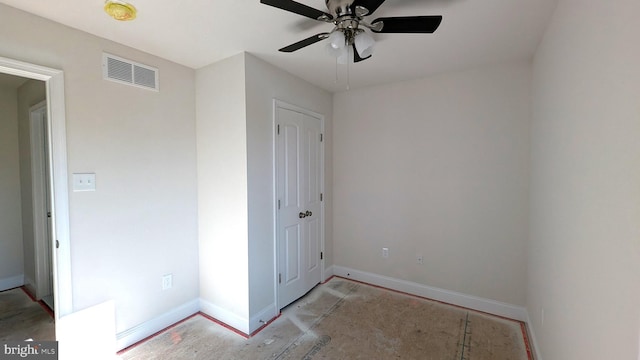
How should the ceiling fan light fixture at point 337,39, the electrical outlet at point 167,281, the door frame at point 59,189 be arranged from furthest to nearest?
1. the electrical outlet at point 167,281
2. the door frame at point 59,189
3. the ceiling fan light fixture at point 337,39

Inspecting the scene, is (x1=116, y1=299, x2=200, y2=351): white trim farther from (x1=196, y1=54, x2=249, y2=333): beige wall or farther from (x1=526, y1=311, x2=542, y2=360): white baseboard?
(x1=526, y1=311, x2=542, y2=360): white baseboard

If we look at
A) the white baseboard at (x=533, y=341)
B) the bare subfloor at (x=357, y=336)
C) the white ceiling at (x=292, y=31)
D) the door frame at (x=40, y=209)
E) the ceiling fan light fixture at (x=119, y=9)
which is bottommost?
the bare subfloor at (x=357, y=336)

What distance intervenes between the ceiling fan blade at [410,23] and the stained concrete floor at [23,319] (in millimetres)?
3494

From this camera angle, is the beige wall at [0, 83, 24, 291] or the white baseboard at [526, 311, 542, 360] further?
the beige wall at [0, 83, 24, 291]

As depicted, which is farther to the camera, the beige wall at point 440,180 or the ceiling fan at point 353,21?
the beige wall at point 440,180

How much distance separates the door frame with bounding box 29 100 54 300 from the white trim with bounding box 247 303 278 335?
2381 mm

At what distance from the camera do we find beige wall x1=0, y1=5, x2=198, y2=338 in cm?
186

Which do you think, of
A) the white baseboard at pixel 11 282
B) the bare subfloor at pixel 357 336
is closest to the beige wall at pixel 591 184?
the bare subfloor at pixel 357 336

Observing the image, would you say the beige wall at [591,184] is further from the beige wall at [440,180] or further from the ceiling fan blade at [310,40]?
the ceiling fan blade at [310,40]

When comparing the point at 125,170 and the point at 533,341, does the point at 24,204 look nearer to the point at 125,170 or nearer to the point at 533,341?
the point at 125,170

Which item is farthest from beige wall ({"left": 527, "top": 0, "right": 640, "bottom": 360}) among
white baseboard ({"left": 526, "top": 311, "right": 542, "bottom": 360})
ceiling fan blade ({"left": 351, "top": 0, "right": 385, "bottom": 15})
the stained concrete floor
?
the stained concrete floor

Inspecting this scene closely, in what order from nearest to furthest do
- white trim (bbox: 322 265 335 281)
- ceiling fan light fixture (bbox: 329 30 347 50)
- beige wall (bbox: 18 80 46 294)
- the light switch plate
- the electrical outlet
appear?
ceiling fan light fixture (bbox: 329 30 347 50), the light switch plate, the electrical outlet, beige wall (bbox: 18 80 46 294), white trim (bbox: 322 265 335 281)

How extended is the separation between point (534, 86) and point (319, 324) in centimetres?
292

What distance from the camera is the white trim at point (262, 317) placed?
2331mm
